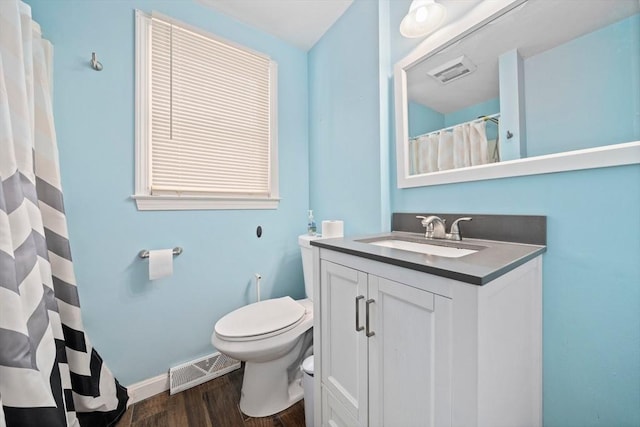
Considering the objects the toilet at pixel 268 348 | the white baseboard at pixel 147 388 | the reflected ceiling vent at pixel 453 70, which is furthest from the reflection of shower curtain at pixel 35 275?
the reflected ceiling vent at pixel 453 70

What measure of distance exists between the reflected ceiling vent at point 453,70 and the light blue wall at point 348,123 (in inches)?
11.8

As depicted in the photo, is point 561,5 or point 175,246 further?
point 175,246

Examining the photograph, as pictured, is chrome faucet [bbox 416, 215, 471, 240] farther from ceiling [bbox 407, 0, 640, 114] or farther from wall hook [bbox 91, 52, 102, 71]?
wall hook [bbox 91, 52, 102, 71]

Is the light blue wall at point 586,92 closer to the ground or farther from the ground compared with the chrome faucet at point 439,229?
farther from the ground

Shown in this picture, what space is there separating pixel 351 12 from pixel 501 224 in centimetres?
152

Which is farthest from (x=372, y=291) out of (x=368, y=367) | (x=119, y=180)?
(x=119, y=180)

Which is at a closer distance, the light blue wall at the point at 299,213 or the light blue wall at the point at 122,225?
the light blue wall at the point at 299,213

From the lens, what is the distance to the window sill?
4.31 feet

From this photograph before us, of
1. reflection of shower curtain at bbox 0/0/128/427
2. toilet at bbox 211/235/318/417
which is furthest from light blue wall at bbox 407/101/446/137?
reflection of shower curtain at bbox 0/0/128/427

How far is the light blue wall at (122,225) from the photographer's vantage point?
3.78 feet

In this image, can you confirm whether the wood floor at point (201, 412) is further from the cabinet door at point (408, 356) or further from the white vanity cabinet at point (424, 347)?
the cabinet door at point (408, 356)

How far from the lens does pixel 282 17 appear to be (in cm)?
160

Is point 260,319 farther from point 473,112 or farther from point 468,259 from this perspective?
point 473,112

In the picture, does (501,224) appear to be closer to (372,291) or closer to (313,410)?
(372,291)
